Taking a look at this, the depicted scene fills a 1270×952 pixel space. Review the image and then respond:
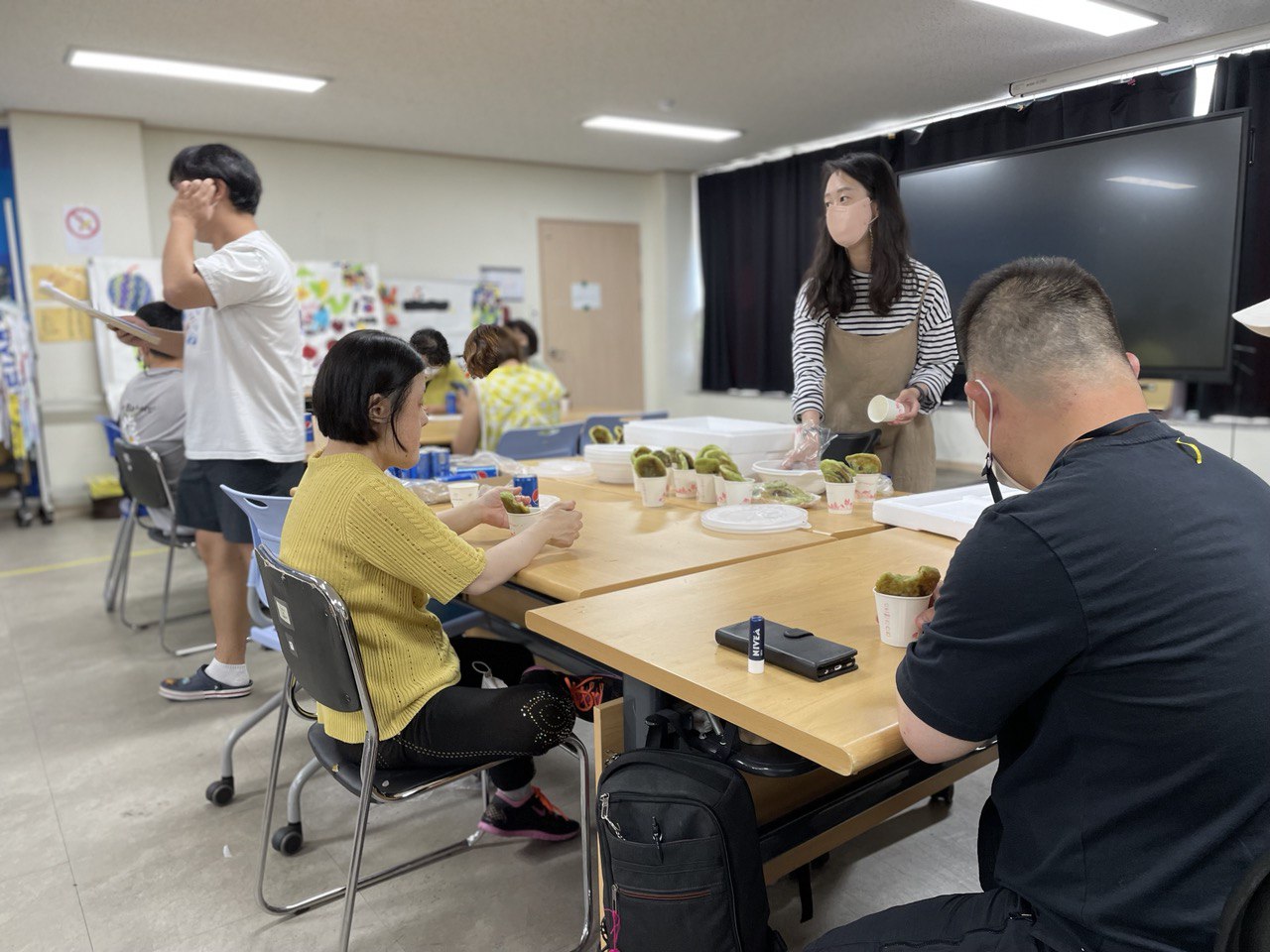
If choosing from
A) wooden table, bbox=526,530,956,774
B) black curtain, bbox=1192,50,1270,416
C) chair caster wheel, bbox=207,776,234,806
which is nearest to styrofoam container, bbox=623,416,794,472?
wooden table, bbox=526,530,956,774

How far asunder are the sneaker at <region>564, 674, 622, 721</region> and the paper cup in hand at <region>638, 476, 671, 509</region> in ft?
2.20

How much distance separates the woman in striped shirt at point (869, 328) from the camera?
2443mm

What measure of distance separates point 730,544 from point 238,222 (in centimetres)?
177

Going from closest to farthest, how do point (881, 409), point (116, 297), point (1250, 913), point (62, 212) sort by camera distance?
point (1250, 913) → point (881, 409) → point (62, 212) → point (116, 297)

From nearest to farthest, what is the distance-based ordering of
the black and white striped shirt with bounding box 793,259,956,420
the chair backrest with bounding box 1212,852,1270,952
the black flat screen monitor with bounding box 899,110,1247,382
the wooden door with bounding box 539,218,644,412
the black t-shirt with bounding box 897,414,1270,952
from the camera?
the chair backrest with bounding box 1212,852,1270,952 < the black t-shirt with bounding box 897,414,1270,952 < the black and white striped shirt with bounding box 793,259,956,420 < the black flat screen monitor with bounding box 899,110,1247,382 < the wooden door with bounding box 539,218,644,412

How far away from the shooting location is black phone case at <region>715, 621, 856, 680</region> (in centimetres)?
114

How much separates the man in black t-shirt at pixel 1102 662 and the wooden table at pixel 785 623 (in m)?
0.09

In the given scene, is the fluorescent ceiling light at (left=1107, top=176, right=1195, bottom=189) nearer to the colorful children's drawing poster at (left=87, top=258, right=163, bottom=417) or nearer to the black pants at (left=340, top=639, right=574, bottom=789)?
the black pants at (left=340, top=639, right=574, bottom=789)

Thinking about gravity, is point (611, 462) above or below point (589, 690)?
above

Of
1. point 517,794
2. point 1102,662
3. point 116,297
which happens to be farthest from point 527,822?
point 116,297

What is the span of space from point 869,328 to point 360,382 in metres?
1.59

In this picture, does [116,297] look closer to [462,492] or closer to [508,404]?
[508,404]

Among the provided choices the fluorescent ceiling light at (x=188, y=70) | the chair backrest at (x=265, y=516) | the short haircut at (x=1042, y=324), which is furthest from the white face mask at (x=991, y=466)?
the fluorescent ceiling light at (x=188, y=70)

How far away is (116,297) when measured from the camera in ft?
19.5
